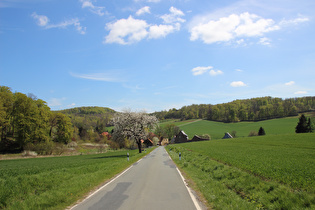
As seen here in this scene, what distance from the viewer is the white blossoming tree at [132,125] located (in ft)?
129

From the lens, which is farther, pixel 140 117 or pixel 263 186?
pixel 140 117

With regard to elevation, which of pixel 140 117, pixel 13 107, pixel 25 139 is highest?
pixel 13 107

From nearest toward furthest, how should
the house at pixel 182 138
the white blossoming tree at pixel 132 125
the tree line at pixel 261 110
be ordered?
the white blossoming tree at pixel 132 125, the house at pixel 182 138, the tree line at pixel 261 110

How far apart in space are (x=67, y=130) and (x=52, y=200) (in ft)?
187

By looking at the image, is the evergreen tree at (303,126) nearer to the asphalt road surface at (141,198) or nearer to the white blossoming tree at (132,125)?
the white blossoming tree at (132,125)

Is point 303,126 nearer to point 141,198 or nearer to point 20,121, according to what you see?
point 141,198

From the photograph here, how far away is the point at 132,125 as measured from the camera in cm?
3997

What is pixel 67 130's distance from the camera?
193ft

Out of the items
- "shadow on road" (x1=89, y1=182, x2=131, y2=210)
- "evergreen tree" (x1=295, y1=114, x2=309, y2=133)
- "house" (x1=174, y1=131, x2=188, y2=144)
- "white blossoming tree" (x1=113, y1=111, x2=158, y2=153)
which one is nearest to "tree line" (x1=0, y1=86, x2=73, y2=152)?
"white blossoming tree" (x1=113, y1=111, x2=158, y2=153)

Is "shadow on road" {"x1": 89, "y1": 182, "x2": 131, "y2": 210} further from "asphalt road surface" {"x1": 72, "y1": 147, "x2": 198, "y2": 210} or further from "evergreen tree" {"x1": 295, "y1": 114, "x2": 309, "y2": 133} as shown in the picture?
"evergreen tree" {"x1": 295, "y1": 114, "x2": 309, "y2": 133}

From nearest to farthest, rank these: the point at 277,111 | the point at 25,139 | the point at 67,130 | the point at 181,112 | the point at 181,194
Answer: the point at 181,194 → the point at 25,139 → the point at 67,130 → the point at 277,111 → the point at 181,112

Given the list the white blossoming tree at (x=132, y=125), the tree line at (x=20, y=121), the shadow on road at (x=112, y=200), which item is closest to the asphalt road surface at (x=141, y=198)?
the shadow on road at (x=112, y=200)

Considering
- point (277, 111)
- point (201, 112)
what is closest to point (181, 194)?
point (277, 111)

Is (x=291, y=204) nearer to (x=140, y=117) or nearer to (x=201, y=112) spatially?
(x=140, y=117)
